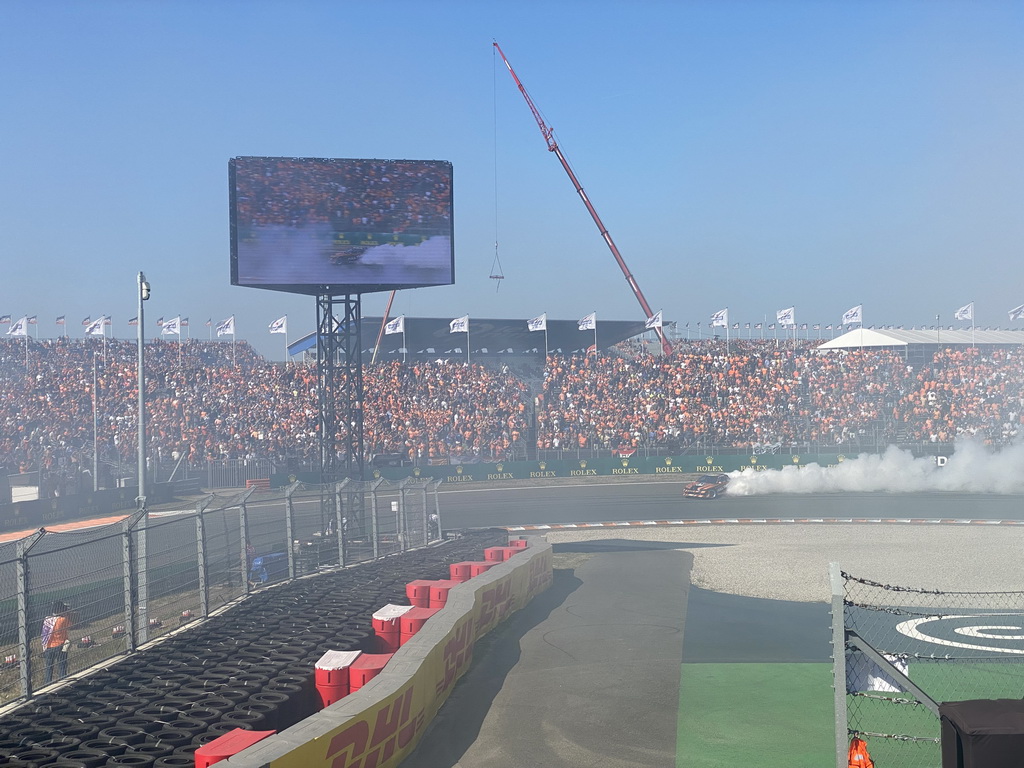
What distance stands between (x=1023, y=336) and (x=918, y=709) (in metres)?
66.7

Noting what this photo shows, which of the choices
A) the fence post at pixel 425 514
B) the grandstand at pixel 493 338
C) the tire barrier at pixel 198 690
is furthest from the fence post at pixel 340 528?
the grandstand at pixel 493 338

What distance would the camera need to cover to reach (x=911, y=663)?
13820 millimetres

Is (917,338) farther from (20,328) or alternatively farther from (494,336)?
(20,328)

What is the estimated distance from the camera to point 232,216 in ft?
76.2

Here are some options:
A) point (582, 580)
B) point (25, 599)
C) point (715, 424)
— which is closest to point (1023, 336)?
point (715, 424)

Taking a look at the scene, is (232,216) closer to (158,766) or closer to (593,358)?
(158,766)

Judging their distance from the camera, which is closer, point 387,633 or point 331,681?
point 331,681

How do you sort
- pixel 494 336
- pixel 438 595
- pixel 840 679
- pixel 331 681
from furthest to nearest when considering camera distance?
pixel 494 336 < pixel 438 595 < pixel 331 681 < pixel 840 679

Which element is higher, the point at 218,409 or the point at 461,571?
the point at 218,409

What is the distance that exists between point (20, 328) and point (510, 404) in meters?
29.0

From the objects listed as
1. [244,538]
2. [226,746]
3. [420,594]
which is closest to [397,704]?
[226,746]

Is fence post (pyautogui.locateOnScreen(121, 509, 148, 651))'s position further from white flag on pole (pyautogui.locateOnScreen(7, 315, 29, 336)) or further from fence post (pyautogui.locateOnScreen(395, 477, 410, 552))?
white flag on pole (pyautogui.locateOnScreen(7, 315, 29, 336))

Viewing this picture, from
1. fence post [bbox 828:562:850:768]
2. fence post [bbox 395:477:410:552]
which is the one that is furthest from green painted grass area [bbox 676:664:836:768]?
fence post [bbox 395:477:410:552]

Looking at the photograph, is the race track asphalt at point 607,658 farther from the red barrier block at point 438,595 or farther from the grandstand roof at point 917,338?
the grandstand roof at point 917,338
